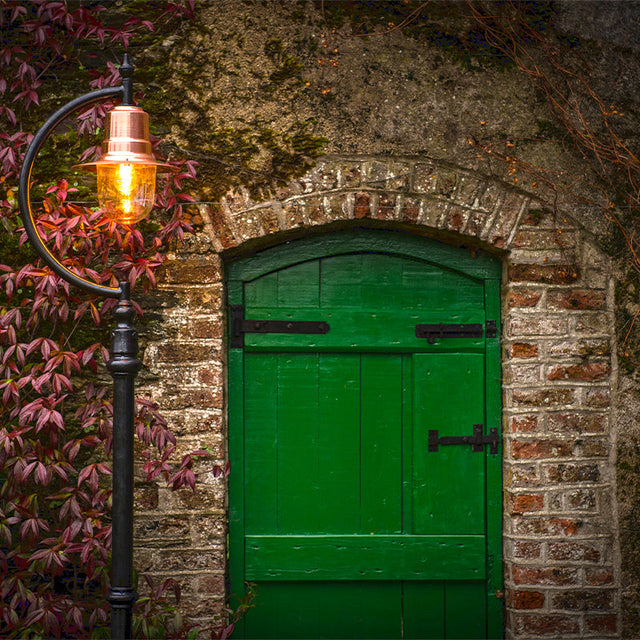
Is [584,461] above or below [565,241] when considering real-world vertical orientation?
below

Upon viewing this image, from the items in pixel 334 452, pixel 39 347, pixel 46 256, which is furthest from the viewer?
pixel 334 452

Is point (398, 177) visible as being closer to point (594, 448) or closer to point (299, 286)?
point (299, 286)

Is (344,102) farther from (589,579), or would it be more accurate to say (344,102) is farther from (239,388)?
(589,579)

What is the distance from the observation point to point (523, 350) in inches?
125

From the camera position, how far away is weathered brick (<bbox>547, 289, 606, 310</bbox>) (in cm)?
318

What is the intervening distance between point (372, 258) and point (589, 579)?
1731 millimetres

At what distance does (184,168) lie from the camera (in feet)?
10.2

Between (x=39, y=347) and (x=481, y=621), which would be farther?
(x=481, y=621)

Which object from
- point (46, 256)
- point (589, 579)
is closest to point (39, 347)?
point (46, 256)

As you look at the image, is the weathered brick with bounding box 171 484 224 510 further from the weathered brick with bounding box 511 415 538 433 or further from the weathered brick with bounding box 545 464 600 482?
the weathered brick with bounding box 545 464 600 482

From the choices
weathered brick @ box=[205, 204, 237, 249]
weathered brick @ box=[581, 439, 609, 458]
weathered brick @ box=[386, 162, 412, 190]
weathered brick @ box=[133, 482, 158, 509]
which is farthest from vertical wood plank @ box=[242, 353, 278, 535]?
weathered brick @ box=[581, 439, 609, 458]

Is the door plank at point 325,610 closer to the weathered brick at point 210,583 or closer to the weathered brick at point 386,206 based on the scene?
the weathered brick at point 210,583

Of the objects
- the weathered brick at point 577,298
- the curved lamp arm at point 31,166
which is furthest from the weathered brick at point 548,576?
the curved lamp arm at point 31,166

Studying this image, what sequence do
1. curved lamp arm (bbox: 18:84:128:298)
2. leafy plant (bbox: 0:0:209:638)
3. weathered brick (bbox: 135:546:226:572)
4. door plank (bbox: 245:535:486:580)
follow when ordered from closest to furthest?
1. curved lamp arm (bbox: 18:84:128:298)
2. leafy plant (bbox: 0:0:209:638)
3. weathered brick (bbox: 135:546:226:572)
4. door plank (bbox: 245:535:486:580)
